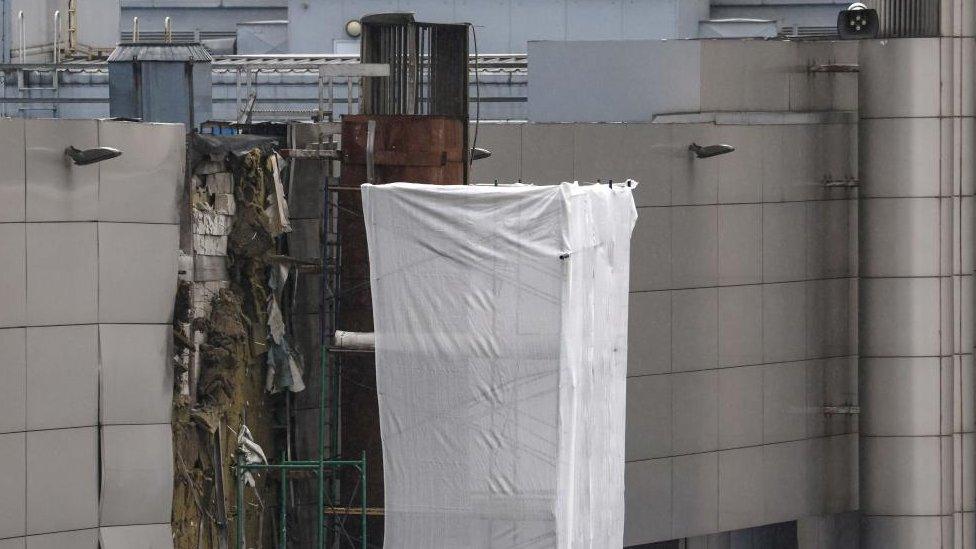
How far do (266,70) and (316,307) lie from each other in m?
12.1

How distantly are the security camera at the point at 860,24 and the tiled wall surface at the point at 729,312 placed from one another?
4.37ft

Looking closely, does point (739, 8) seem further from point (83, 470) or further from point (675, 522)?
point (83, 470)

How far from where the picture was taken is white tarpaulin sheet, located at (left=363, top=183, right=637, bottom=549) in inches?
733

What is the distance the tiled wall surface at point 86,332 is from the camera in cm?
1683

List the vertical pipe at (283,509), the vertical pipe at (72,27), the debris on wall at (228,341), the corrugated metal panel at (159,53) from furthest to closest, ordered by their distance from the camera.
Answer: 1. the vertical pipe at (72,27)
2. the corrugated metal panel at (159,53)
3. the vertical pipe at (283,509)
4. the debris on wall at (228,341)

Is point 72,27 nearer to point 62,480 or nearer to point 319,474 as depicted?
point 319,474

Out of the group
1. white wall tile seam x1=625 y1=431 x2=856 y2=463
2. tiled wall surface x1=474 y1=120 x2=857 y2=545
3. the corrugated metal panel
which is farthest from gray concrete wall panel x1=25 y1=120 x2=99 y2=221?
white wall tile seam x1=625 y1=431 x2=856 y2=463

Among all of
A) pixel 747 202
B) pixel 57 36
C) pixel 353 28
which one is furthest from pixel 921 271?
Answer: pixel 57 36

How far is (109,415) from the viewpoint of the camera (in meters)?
17.4

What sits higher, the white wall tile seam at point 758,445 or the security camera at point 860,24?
the security camera at point 860,24

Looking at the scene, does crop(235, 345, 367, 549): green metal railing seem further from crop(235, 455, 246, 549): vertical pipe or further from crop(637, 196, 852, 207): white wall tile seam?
crop(637, 196, 852, 207): white wall tile seam

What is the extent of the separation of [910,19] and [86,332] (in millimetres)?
14061

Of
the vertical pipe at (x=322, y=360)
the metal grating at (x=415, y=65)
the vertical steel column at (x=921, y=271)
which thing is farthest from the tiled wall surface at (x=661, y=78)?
the vertical pipe at (x=322, y=360)

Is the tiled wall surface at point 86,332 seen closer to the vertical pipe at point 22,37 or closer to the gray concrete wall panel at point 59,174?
the gray concrete wall panel at point 59,174
